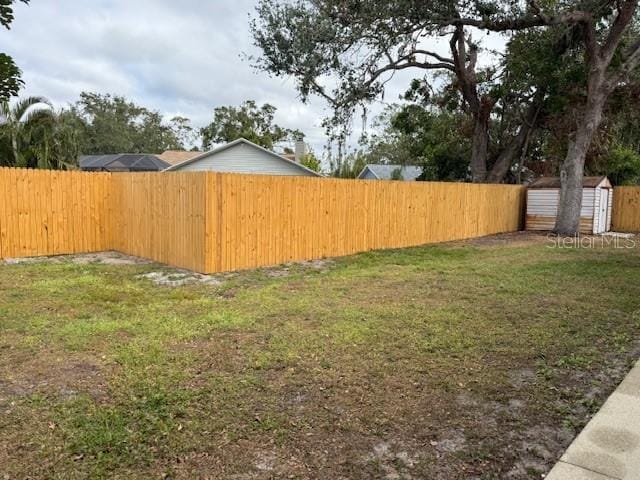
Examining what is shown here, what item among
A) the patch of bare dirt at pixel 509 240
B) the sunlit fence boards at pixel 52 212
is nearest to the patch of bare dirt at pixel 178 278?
the sunlit fence boards at pixel 52 212

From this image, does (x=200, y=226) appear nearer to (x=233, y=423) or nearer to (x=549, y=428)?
(x=233, y=423)

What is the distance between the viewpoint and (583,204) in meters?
15.9

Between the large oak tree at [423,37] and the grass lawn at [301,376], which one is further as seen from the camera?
the large oak tree at [423,37]

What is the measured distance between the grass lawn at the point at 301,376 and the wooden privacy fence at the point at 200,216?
133 cm

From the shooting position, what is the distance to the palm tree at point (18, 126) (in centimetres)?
1263

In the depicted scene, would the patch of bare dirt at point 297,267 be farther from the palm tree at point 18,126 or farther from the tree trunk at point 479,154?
the tree trunk at point 479,154

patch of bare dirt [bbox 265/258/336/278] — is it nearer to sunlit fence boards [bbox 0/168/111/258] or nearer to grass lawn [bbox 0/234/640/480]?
grass lawn [bbox 0/234/640/480]

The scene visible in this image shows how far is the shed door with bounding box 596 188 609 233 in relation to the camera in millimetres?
16219

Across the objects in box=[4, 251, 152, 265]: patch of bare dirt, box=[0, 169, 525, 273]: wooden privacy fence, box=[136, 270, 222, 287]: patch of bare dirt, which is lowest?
box=[136, 270, 222, 287]: patch of bare dirt

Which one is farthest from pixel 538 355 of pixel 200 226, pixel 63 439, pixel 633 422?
pixel 200 226

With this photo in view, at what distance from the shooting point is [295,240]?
29.8ft

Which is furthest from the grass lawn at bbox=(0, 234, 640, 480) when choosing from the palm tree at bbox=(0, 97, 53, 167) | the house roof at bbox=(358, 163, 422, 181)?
the house roof at bbox=(358, 163, 422, 181)

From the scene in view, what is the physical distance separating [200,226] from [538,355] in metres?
5.34

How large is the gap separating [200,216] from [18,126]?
28.7 ft
